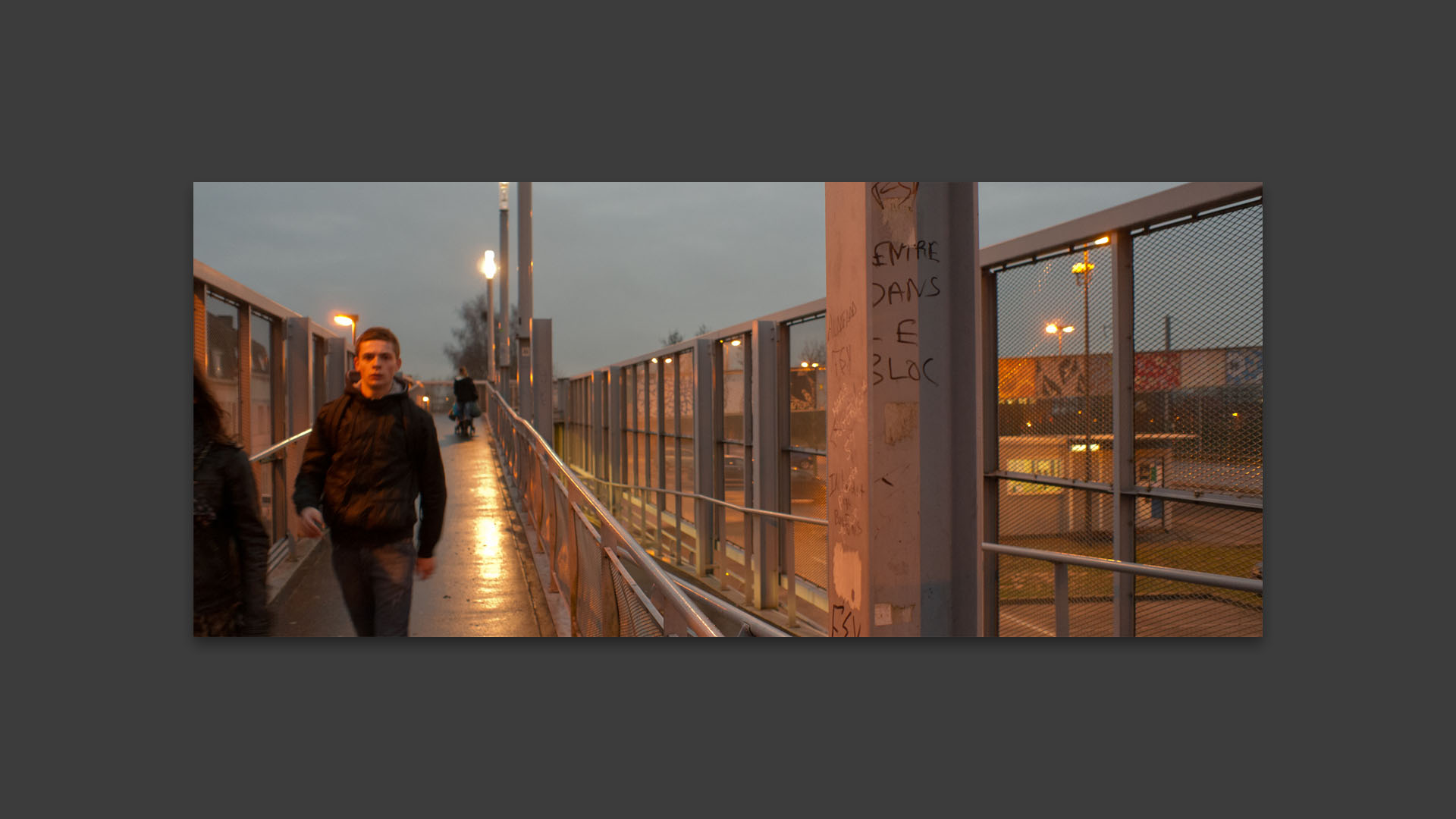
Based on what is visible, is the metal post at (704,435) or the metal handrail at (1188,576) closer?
the metal handrail at (1188,576)

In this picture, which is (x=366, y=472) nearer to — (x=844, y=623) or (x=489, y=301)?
(x=844, y=623)

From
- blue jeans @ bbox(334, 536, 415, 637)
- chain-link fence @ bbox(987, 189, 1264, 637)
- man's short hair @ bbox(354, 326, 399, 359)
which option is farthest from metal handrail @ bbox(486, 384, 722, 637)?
chain-link fence @ bbox(987, 189, 1264, 637)

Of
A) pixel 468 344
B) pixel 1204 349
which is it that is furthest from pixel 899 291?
pixel 468 344

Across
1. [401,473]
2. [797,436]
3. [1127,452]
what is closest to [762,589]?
[797,436]

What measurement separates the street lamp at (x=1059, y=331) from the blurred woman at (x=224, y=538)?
385cm

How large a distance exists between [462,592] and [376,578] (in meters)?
1.21

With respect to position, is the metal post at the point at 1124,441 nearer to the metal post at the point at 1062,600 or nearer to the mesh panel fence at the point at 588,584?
the metal post at the point at 1062,600

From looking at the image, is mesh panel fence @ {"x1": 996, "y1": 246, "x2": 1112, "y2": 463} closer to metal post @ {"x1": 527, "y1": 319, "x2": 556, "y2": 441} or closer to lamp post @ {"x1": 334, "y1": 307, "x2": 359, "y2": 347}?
lamp post @ {"x1": 334, "y1": 307, "x2": 359, "y2": 347}

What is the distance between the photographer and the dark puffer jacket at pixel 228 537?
3.72m

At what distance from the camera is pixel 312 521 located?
13.2ft

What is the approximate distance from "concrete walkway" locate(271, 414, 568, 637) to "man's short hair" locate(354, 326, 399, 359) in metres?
0.43

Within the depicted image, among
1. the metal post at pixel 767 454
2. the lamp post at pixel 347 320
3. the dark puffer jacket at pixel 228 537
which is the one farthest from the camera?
the metal post at pixel 767 454

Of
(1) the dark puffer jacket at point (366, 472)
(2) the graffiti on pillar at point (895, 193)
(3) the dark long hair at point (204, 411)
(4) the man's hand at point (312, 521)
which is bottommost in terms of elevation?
(4) the man's hand at point (312, 521)

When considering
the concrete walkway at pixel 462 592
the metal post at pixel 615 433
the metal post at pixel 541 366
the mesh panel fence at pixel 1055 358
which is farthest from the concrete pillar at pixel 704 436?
the metal post at pixel 615 433
